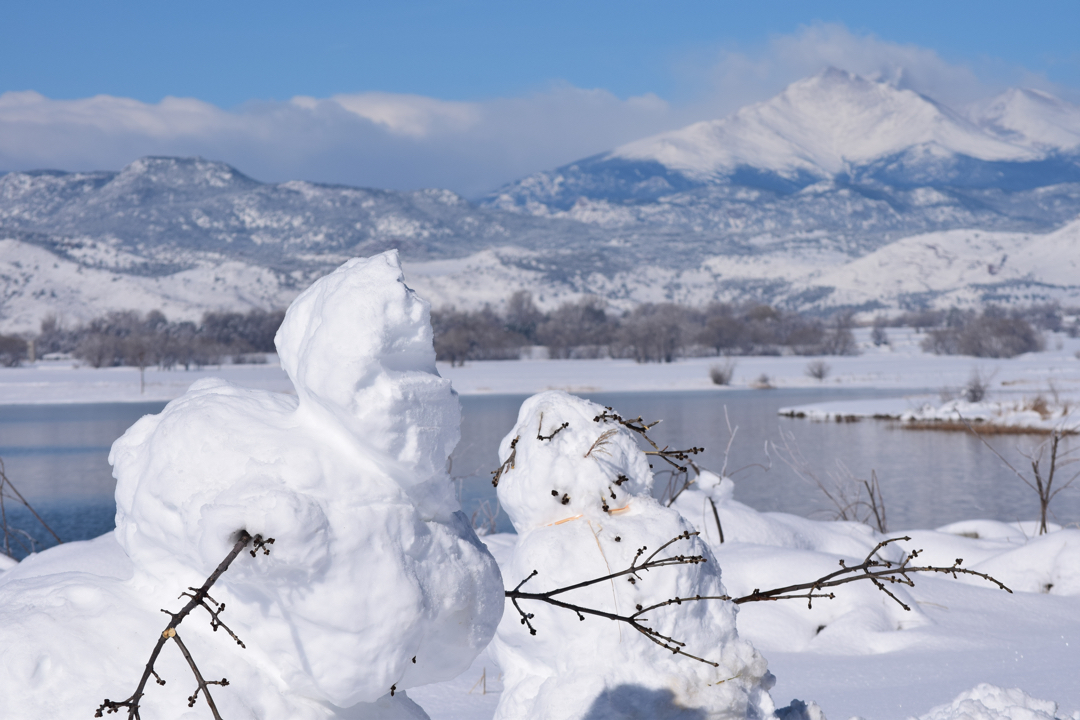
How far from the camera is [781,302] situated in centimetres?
14450

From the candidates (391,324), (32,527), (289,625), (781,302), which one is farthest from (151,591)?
(781,302)

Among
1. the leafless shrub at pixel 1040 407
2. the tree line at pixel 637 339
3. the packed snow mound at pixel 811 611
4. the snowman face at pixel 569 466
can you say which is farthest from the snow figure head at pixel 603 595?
the tree line at pixel 637 339

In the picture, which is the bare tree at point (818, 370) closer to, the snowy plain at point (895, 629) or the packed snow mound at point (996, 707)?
the snowy plain at point (895, 629)

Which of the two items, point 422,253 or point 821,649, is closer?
point 821,649

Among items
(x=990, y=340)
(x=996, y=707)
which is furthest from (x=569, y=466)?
(x=990, y=340)

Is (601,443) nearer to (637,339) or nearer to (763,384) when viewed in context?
(763,384)

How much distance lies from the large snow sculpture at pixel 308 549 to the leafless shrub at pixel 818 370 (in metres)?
43.9

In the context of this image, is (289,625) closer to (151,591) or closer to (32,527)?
(151,591)

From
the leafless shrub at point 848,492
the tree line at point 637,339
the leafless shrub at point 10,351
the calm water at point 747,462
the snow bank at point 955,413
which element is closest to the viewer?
the leafless shrub at point 848,492

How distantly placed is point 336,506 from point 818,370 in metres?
44.2

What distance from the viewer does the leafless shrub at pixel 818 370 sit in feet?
143

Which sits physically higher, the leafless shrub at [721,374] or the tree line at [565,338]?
the tree line at [565,338]

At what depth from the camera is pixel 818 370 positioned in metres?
43.8

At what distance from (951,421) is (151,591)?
2748 cm
